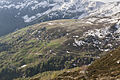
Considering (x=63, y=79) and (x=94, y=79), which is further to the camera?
(x=63, y=79)

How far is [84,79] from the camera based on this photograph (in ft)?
198

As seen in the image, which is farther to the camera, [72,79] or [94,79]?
[72,79]

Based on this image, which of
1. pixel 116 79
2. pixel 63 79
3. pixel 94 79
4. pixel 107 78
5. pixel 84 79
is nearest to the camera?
pixel 116 79

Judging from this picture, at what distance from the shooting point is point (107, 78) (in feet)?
168

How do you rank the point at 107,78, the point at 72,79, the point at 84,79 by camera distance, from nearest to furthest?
the point at 107,78 < the point at 84,79 < the point at 72,79

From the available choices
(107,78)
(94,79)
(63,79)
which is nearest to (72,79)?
(63,79)

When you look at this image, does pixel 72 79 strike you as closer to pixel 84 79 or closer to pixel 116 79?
pixel 84 79

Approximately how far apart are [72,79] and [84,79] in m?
6.62

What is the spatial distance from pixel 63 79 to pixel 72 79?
6.44 meters

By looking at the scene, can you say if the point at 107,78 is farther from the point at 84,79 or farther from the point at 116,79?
the point at 84,79

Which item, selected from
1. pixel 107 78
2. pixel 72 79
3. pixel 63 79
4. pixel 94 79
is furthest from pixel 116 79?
pixel 63 79

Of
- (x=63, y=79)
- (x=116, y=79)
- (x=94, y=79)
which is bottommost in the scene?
(x=63, y=79)

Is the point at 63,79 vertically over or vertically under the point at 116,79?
under

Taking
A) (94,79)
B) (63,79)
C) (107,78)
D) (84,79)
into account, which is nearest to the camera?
(107,78)
